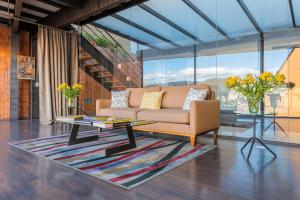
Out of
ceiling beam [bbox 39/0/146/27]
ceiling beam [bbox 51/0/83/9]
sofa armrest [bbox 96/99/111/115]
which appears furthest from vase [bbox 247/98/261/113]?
ceiling beam [bbox 51/0/83/9]

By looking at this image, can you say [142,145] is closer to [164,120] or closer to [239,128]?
[164,120]

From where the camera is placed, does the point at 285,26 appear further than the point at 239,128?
No

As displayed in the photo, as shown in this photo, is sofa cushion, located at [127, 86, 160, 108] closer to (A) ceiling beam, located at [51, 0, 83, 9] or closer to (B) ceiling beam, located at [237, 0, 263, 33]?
(B) ceiling beam, located at [237, 0, 263, 33]

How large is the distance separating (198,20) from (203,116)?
2334mm

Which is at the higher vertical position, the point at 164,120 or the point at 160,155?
the point at 164,120

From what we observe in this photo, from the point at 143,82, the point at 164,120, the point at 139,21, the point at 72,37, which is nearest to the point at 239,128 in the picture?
the point at 164,120

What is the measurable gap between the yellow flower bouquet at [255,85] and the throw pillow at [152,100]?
5.33ft

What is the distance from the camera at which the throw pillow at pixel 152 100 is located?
13.2ft

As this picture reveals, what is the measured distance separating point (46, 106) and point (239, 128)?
4721 mm

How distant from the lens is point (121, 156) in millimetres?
2518

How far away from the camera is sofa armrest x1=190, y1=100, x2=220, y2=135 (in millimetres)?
2934

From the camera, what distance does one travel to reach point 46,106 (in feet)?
18.1

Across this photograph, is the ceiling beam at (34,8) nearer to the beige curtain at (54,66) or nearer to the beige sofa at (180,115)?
the beige curtain at (54,66)

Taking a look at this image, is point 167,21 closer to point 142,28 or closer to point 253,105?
point 142,28
